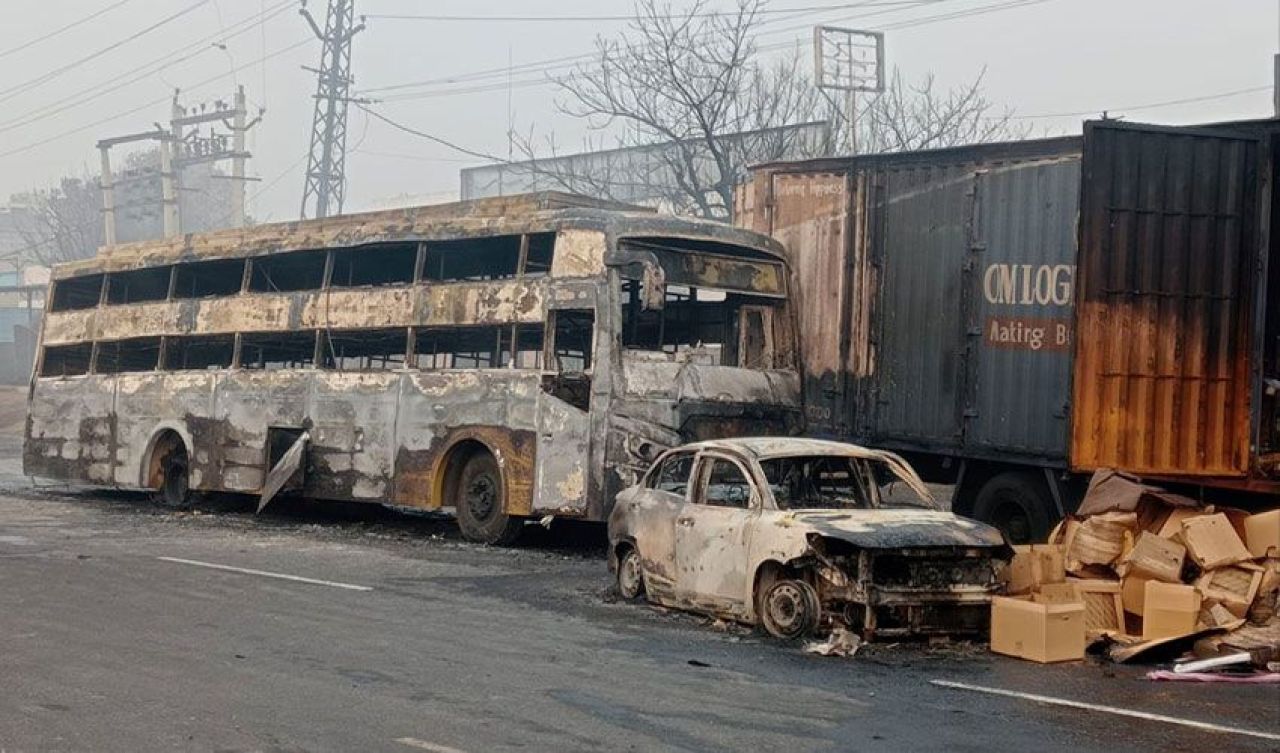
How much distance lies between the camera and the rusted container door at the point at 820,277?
16500 millimetres

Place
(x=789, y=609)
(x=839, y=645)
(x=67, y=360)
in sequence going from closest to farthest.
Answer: (x=839, y=645) < (x=789, y=609) < (x=67, y=360)

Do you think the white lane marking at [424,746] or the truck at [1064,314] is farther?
the truck at [1064,314]

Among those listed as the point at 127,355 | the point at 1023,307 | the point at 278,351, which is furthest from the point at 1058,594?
the point at 127,355

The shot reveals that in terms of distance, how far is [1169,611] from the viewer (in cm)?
1089

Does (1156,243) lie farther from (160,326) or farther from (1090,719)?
(160,326)

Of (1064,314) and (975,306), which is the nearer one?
(1064,314)

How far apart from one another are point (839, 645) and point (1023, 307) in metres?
5.04

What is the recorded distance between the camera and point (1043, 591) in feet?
37.7

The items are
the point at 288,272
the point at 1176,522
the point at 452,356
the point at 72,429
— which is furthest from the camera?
the point at 72,429

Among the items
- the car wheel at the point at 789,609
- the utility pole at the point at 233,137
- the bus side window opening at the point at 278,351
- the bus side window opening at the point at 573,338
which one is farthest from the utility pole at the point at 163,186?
the car wheel at the point at 789,609

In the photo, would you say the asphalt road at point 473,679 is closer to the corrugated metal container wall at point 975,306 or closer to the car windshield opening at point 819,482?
the car windshield opening at point 819,482

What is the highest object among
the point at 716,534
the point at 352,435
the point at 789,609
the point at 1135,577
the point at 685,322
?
the point at 685,322

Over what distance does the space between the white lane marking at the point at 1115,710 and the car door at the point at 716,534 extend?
230cm

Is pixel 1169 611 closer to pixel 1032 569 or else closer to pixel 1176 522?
pixel 1032 569
